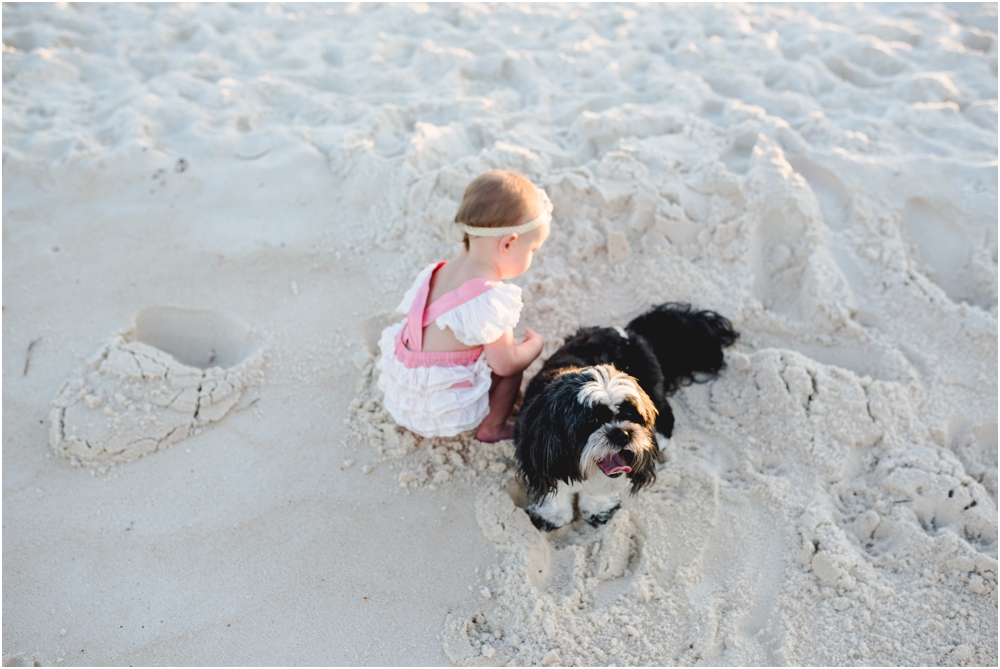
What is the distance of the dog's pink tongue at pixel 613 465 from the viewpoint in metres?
2.24

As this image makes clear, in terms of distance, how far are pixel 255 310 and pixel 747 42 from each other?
4.33 metres

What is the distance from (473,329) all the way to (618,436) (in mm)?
789

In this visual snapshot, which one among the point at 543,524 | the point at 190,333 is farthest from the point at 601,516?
the point at 190,333

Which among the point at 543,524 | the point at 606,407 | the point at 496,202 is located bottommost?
the point at 543,524

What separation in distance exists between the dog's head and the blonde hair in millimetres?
705

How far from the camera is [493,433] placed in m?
2.91

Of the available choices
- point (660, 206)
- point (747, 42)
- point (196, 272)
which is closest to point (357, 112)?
point (196, 272)

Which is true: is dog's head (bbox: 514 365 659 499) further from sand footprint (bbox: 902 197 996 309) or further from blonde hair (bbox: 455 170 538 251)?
sand footprint (bbox: 902 197 996 309)

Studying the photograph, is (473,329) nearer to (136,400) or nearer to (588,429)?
(588,429)

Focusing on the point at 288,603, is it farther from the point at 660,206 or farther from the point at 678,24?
the point at 678,24

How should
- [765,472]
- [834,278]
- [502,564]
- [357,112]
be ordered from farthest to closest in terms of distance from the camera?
[357,112] < [834,278] < [765,472] < [502,564]

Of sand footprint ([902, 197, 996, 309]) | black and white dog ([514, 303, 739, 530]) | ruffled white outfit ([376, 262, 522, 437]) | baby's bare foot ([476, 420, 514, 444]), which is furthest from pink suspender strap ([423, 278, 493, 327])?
sand footprint ([902, 197, 996, 309])

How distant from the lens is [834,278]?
340cm

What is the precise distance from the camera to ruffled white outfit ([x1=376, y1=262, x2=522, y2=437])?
103 inches
